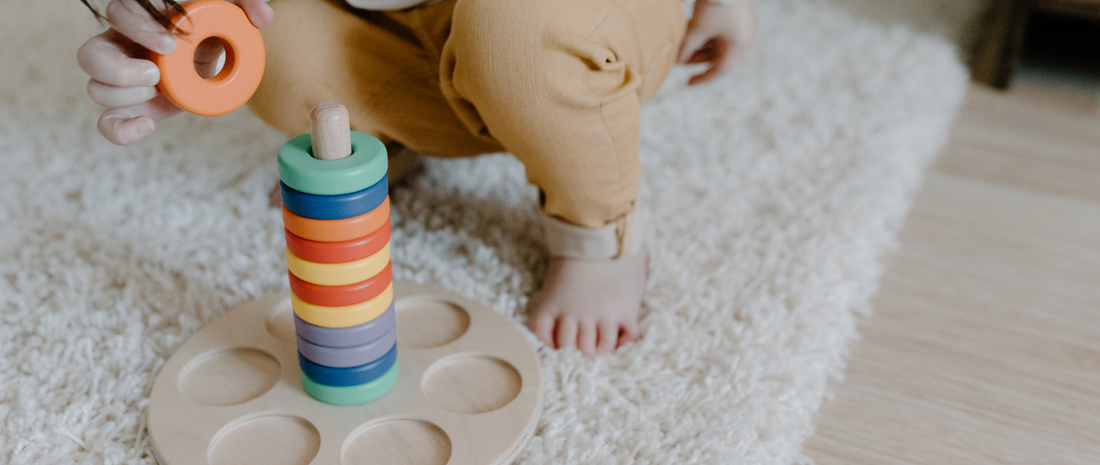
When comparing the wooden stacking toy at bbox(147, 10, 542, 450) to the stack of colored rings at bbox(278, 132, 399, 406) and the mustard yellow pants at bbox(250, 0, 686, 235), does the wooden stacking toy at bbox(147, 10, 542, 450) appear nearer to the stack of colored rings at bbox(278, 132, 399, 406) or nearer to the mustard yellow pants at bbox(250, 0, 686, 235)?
the stack of colored rings at bbox(278, 132, 399, 406)

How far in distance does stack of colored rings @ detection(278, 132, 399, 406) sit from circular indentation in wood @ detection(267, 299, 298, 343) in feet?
0.25

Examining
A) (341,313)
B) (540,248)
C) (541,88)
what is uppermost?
(541,88)

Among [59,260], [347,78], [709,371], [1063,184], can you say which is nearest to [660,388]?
[709,371]

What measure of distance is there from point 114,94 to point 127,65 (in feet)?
0.11

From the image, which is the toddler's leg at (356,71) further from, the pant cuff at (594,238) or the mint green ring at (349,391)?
the mint green ring at (349,391)

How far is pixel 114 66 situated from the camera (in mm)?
490

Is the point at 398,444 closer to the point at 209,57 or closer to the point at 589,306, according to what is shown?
the point at 589,306

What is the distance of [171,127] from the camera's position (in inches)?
39.6

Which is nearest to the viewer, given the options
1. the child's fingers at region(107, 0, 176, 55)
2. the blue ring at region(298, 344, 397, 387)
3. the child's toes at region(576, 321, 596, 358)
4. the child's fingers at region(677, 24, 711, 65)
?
the child's fingers at region(107, 0, 176, 55)

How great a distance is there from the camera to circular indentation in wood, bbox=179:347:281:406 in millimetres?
611

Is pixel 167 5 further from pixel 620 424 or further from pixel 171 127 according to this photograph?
pixel 171 127

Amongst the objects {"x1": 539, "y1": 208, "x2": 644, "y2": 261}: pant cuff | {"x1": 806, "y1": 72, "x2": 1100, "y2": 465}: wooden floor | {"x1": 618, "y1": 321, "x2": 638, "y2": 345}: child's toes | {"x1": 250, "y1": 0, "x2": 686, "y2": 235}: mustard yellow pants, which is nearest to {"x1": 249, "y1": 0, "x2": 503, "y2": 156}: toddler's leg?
{"x1": 250, "y1": 0, "x2": 686, "y2": 235}: mustard yellow pants

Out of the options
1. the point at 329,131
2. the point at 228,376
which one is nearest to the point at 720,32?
the point at 329,131

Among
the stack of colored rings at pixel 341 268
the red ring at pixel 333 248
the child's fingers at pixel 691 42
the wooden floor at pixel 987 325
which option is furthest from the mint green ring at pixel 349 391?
the child's fingers at pixel 691 42
